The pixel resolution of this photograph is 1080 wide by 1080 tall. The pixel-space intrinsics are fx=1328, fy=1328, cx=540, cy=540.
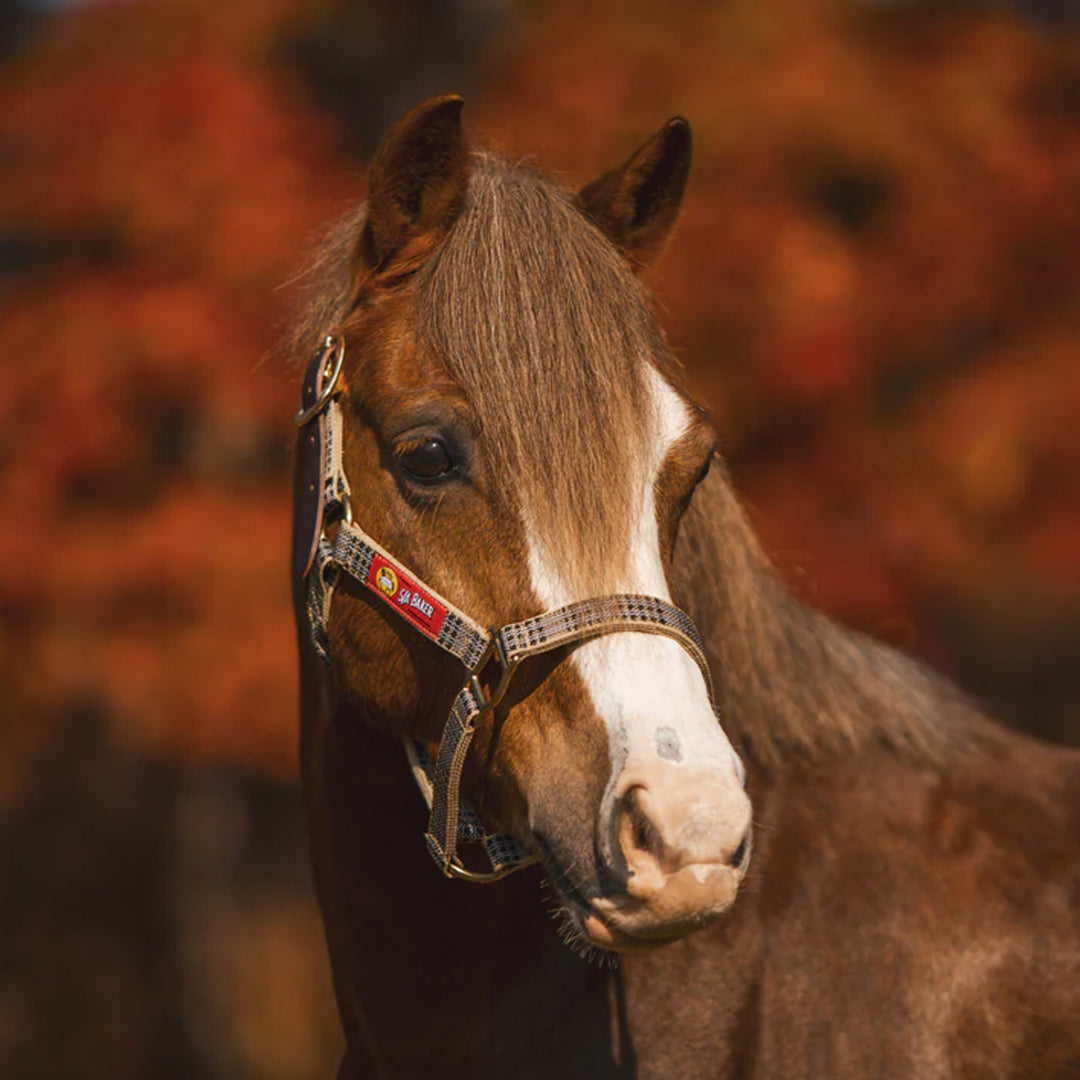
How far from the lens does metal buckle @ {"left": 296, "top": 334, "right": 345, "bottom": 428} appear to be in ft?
8.91

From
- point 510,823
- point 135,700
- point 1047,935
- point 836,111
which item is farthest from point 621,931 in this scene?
point 836,111

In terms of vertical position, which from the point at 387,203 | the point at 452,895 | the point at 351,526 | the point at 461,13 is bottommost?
the point at 452,895

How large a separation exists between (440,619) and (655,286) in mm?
4353

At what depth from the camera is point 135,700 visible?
6957 mm

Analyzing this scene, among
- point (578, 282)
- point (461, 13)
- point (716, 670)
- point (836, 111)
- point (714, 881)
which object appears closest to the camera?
point (714, 881)

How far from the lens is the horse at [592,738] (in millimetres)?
2250

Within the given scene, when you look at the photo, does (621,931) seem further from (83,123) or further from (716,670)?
(83,123)

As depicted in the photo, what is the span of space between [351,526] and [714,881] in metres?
1.02

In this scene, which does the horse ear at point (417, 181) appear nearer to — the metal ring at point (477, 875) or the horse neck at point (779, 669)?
Answer: the horse neck at point (779, 669)

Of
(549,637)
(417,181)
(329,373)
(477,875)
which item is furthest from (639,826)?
(417,181)

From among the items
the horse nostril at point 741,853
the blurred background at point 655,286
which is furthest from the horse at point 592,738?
the blurred background at point 655,286

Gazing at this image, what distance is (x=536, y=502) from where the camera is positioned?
2355mm

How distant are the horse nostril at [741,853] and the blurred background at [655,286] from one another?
4.61 m

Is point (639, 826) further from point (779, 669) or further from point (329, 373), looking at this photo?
point (329, 373)
